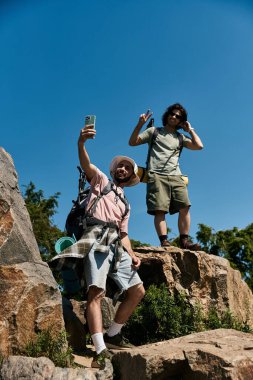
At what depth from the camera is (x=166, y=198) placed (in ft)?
25.7

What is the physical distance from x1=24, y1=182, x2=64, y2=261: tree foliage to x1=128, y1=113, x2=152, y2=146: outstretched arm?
11758 millimetres

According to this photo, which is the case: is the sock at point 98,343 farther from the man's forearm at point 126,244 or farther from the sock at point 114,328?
the man's forearm at point 126,244

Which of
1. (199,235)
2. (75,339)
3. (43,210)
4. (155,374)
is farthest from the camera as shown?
(199,235)

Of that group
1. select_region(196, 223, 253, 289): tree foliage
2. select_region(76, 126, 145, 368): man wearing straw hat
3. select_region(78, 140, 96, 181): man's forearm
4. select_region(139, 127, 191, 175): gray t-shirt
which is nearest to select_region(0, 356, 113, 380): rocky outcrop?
select_region(76, 126, 145, 368): man wearing straw hat

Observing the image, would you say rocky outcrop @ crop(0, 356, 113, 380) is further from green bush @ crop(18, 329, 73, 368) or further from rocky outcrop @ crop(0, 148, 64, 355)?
rocky outcrop @ crop(0, 148, 64, 355)

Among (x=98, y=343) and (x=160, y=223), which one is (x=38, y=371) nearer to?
(x=98, y=343)

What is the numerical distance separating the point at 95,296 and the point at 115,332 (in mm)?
930

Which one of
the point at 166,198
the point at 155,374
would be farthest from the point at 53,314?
the point at 166,198

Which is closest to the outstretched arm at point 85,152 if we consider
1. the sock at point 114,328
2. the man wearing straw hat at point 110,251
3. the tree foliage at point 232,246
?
the man wearing straw hat at point 110,251

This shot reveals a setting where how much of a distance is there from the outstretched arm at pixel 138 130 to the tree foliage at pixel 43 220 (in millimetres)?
11758

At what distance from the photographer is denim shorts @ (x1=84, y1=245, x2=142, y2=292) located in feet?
16.8

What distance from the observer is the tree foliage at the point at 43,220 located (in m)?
19.5

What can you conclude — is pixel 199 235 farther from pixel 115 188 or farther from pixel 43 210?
pixel 115 188

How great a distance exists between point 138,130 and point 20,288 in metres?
3.74
